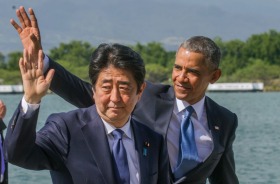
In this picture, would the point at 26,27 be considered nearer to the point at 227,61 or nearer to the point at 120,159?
the point at 120,159

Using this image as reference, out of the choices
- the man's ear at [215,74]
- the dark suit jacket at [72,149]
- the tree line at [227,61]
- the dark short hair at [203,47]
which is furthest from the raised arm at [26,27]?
the tree line at [227,61]

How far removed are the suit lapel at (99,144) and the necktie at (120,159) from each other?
0.03m

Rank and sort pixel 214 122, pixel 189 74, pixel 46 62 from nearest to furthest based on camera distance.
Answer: pixel 46 62
pixel 189 74
pixel 214 122

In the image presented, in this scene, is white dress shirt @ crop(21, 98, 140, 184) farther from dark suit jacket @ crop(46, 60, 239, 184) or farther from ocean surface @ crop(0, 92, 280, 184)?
ocean surface @ crop(0, 92, 280, 184)

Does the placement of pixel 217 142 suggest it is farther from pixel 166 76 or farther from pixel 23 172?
pixel 166 76

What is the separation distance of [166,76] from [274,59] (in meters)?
13.5

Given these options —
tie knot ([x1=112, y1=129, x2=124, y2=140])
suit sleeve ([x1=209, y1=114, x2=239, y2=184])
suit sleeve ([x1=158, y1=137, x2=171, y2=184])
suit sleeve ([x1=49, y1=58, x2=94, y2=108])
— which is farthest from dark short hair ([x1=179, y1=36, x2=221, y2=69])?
tie knot ([x1=112, y1=129, x2=124, y2=140])

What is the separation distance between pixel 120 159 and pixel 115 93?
9.1 inches

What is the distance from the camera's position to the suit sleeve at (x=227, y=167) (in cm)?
353

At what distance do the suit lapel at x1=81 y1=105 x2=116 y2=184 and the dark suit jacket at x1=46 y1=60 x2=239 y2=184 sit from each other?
0.69m

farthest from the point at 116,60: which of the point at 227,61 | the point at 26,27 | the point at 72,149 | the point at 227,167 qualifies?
the point at 227,61

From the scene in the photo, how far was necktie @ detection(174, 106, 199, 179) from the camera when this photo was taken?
3.35 m

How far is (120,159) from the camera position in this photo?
8.77ft

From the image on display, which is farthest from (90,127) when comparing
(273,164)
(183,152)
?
(273,164)
